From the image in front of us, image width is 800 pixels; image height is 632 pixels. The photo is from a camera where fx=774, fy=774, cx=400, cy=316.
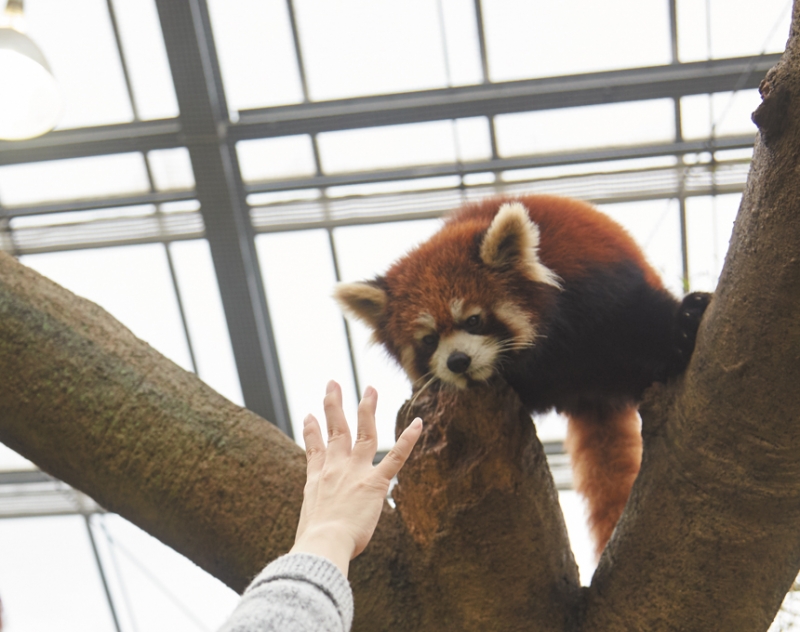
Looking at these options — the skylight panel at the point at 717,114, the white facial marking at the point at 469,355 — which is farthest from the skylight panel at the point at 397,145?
the white facial marking at the point at 469,355

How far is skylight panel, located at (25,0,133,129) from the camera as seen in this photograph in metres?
5.82

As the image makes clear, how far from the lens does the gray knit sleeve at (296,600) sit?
104 cm

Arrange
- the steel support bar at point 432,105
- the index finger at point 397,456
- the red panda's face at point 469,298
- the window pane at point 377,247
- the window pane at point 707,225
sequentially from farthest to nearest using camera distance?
the window pane at point 377,247
the window pane at point 707,225
the steel support bar at point 432,105
the red panda's face at point 469,298
the index finger at point 397,456

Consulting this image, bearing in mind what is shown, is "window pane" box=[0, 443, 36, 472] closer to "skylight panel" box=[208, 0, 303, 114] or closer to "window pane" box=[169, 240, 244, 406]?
"window pane" box=[169, 240, 244, 406]

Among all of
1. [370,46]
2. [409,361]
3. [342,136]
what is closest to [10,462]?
[342,136]

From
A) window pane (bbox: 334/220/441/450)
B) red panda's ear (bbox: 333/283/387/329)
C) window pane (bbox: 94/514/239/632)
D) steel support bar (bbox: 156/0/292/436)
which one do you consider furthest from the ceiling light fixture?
window pane (bbox: 94/514/239/632)

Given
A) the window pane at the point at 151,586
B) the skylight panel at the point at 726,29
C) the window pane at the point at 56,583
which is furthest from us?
the window pane at the point at 56,583

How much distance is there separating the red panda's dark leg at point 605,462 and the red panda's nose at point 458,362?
0.61 m

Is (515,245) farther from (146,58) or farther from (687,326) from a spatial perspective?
(146,58)

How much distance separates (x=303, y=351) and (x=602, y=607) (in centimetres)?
539

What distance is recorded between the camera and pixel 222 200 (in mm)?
6078

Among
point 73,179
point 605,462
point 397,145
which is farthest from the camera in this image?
point 73,179

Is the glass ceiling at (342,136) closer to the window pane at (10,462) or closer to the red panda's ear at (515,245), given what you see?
the window pane at (10,462)

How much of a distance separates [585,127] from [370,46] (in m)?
1.72
